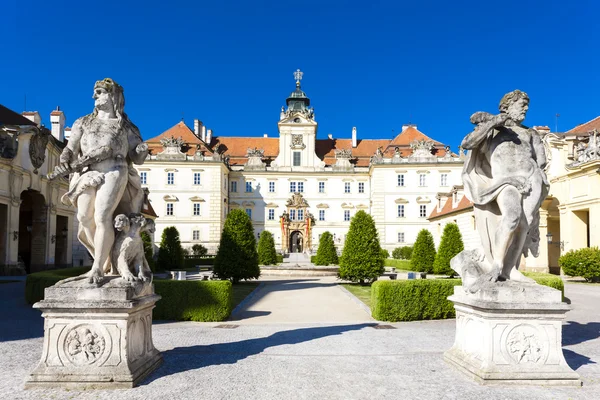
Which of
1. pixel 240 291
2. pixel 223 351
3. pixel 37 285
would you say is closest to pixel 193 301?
→ pixel 223 351

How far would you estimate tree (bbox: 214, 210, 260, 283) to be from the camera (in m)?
15.6

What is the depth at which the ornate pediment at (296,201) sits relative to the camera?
49438 mm

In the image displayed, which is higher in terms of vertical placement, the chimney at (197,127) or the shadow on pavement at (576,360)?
the chimney at (197,127)

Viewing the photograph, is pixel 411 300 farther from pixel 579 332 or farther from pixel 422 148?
pixel 422 148

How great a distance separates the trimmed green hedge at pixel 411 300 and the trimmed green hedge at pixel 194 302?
123 inches

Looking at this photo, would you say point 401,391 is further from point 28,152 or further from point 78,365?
point 28,152

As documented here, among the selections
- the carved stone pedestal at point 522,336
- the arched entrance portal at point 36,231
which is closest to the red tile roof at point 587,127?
the carved stone pedestal at point 522,336

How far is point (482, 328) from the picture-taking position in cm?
450

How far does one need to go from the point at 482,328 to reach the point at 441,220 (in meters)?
28.2

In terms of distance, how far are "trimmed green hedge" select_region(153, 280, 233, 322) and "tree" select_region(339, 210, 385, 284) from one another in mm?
7635

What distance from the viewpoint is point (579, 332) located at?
7512 mm

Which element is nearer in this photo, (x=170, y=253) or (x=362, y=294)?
(x=362, y=294)

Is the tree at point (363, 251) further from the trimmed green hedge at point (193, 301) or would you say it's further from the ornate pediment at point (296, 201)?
the ornate pediment at point (296, 201)

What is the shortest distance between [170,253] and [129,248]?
21.3m
